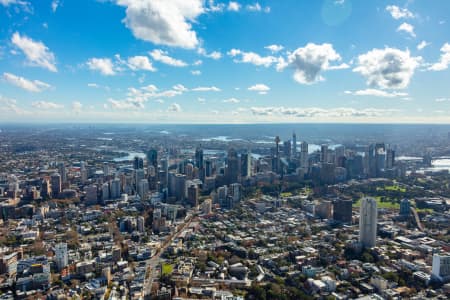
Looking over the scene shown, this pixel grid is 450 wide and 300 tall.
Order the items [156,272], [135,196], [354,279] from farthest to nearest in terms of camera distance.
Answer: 1. [135,196]
2. [156,272]
3. [354,279]

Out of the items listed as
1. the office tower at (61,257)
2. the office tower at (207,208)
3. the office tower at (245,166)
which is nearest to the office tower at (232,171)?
A: the office tower at (245,166)

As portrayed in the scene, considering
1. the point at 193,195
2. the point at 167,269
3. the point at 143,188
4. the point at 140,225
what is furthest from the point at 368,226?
the point at 143,188

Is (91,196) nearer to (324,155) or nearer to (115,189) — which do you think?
(115,189)

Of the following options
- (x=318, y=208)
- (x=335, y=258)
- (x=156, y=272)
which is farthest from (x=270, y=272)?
(x=318, y=208)

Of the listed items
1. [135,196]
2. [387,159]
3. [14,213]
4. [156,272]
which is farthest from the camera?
[387,159]

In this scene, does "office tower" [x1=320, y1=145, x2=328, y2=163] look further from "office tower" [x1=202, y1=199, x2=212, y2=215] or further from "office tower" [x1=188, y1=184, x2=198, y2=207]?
"office tower" [x1=202, y1=199, x2=212, y2=215]

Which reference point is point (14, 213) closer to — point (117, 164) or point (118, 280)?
point (118, 280)

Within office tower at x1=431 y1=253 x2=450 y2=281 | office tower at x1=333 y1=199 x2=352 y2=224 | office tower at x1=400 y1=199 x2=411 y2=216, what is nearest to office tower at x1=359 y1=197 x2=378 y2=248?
office tower at x1=431 y1=253 x2=450 y2=281
